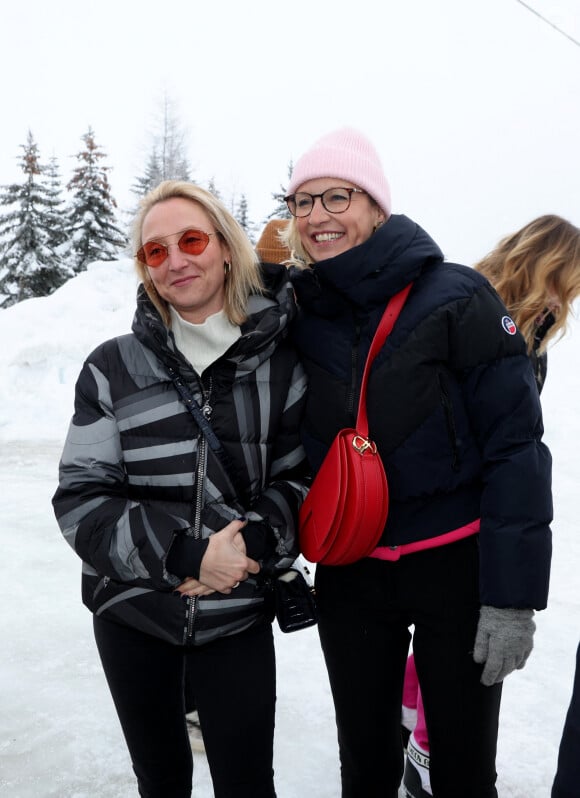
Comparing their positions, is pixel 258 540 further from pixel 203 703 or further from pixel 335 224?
pixel 335 224

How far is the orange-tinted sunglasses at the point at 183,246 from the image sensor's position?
198cm

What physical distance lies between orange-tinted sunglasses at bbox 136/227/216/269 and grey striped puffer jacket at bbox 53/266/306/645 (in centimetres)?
19

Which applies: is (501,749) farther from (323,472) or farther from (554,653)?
(323,472)

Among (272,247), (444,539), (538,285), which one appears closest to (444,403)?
(444,539)

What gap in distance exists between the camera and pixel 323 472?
1.89 metres

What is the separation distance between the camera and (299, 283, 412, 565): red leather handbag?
1.78m

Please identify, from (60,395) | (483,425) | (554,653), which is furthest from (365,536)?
(60,395)

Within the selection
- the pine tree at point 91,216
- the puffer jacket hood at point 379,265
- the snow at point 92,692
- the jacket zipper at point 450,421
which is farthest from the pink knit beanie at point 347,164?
the pine tree at point 91,216

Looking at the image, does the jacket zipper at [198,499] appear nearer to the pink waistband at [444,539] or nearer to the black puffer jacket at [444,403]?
the black puffer jacket at [444,403]

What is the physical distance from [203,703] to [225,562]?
52 centimetres

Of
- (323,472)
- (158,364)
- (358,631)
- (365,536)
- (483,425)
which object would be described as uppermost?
(158,364)

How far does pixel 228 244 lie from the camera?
206 centimetres

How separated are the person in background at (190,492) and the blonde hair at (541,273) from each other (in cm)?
113

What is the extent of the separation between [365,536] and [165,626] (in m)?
0.68
